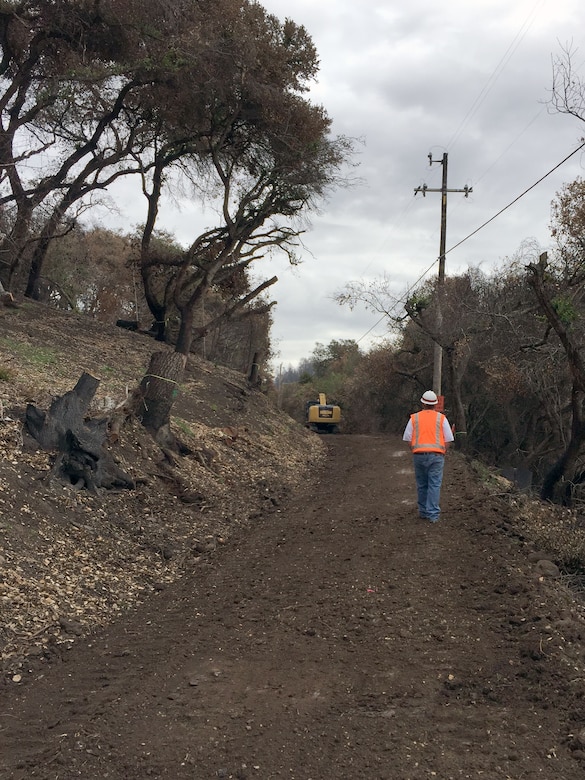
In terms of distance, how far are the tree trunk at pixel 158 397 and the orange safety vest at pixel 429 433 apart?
467 cm

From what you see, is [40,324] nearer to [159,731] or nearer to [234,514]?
[234,514]

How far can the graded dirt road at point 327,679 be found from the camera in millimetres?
3754

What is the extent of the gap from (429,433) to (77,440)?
174 inches

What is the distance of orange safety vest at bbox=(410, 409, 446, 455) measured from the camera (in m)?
9.25

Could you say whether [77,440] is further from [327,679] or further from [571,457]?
[571,457]

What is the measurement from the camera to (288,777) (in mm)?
3592

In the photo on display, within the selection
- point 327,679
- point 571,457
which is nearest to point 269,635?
point 327,679

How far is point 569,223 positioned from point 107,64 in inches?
471

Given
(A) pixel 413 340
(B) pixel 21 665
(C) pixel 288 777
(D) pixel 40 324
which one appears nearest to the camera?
(C) pixel 288 777

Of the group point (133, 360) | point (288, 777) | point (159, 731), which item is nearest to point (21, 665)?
point (159, 731)

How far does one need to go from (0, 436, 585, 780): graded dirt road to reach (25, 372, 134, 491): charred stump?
214 centimetres

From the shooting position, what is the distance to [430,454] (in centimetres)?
922

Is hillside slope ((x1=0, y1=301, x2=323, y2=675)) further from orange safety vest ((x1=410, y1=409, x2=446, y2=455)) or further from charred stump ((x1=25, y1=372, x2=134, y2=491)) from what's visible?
orange safety vest ((x1=410, y1=409, x2=446, y2=455))

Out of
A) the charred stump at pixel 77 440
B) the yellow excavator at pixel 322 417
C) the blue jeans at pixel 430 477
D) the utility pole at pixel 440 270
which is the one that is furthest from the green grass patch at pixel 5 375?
the yellow excavator at pixel 322 417
